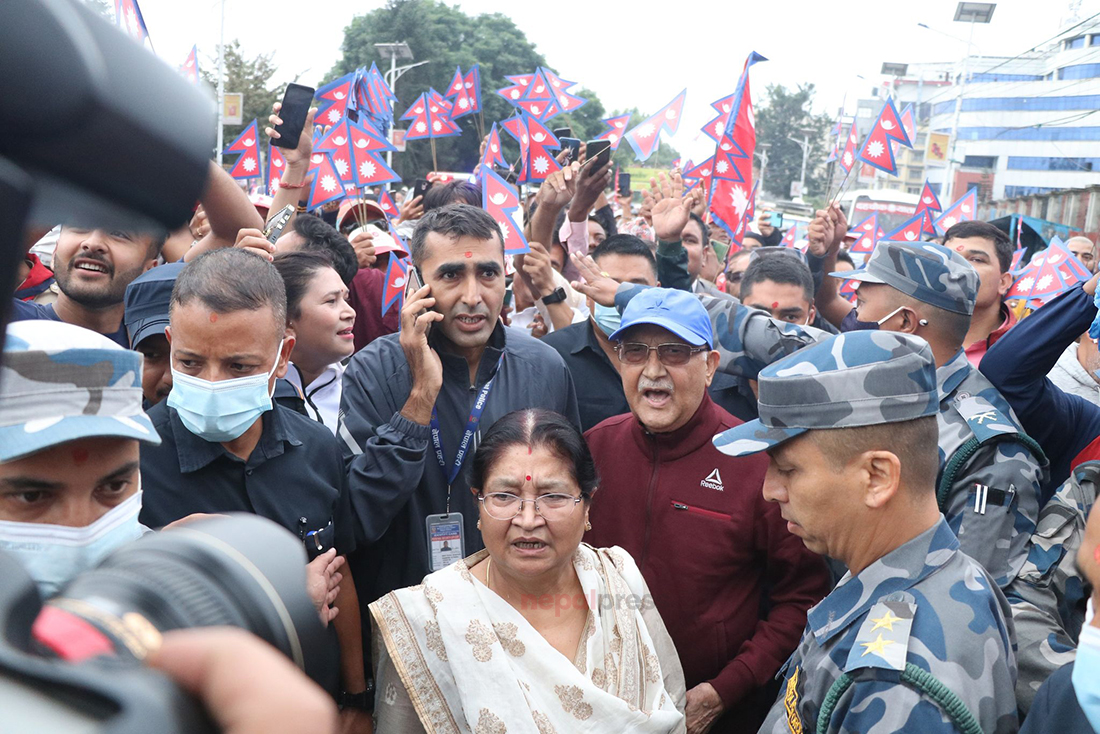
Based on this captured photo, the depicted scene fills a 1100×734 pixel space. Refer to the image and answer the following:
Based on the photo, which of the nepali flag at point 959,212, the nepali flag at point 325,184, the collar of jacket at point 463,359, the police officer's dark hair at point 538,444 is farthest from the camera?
the nepali flag at point 959,212

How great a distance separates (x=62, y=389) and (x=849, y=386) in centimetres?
161

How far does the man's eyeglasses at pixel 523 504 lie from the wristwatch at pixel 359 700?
0.81 meters

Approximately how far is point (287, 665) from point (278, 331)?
2174 millimetres

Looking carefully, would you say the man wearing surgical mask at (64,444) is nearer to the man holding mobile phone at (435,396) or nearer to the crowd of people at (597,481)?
the crowd of people at (597,481)

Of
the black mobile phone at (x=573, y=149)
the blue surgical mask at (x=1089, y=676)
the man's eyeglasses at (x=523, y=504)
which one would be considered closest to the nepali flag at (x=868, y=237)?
the black mobile phone at (x=573, y=149)

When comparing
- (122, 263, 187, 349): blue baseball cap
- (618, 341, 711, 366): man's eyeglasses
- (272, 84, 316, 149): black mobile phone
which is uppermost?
(272, 84, 316, 149): black mobile phone

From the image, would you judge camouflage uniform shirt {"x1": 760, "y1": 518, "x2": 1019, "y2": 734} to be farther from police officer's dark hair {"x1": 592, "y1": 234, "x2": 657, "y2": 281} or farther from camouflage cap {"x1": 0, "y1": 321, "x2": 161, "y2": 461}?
police officer's dark hair {"x1": 592, "y1": 234, "x2": 657, "y2": 281}

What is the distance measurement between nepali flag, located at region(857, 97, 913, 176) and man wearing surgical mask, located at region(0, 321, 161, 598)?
24.6 feet

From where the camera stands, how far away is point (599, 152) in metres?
5.36

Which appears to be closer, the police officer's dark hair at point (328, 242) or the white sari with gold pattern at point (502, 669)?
the white sari with gold pattern at point (502, 669)

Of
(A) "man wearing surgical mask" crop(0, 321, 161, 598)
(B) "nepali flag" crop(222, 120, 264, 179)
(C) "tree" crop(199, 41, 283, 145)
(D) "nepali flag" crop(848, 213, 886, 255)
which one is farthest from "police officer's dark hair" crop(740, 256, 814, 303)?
(C) "tree" crop(199, 41, 283, 145)

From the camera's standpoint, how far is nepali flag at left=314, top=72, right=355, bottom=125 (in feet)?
26.5

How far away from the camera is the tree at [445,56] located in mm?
43906

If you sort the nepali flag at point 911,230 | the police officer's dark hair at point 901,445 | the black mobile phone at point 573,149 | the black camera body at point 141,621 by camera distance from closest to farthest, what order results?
the black camera body at point 141,621 → the police officer's dark hair at point 901,445 → the black mobile phone at point 573,149 → the nepali flag at point 911,230
